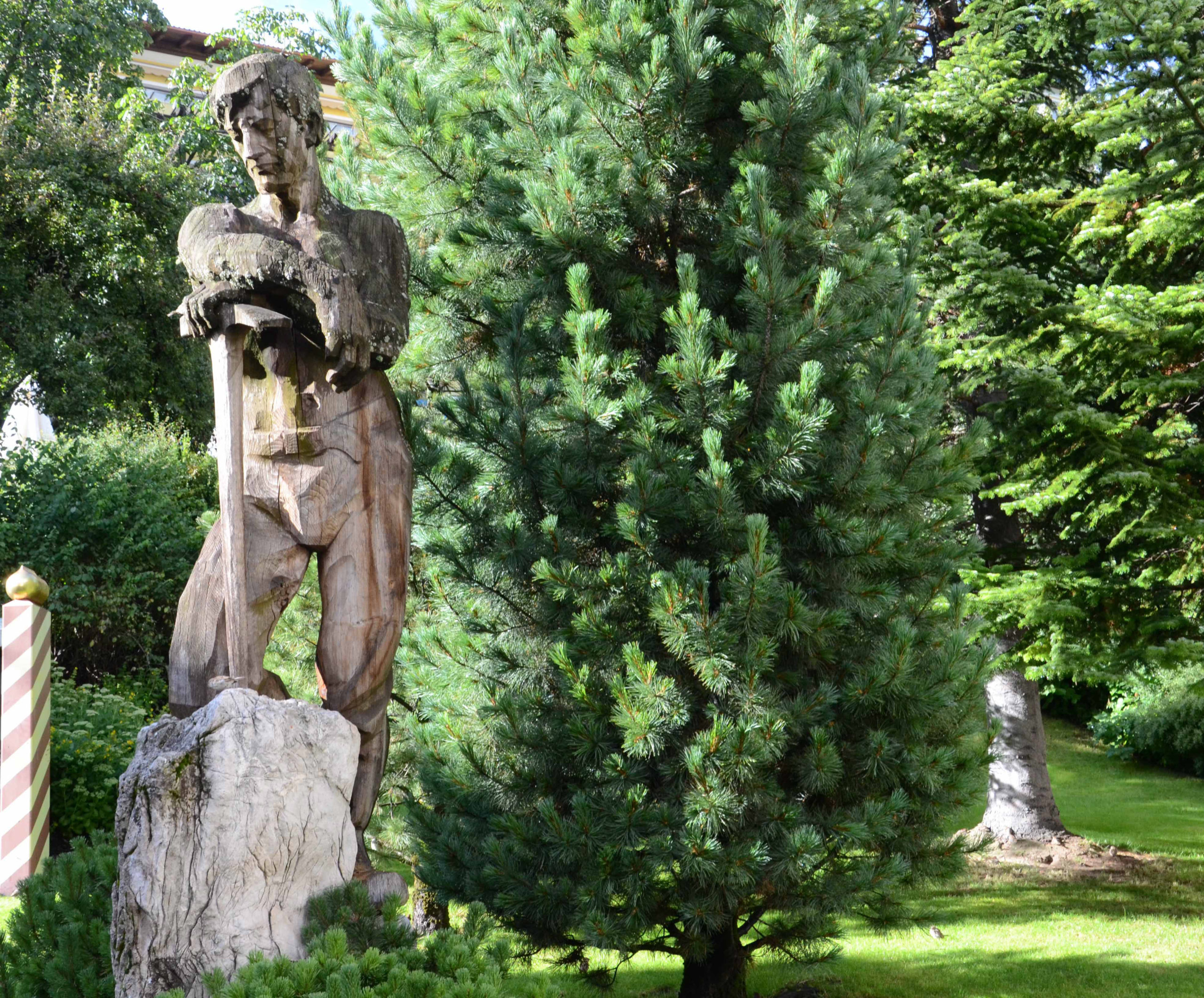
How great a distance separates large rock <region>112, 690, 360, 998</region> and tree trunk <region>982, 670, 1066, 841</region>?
313 inches

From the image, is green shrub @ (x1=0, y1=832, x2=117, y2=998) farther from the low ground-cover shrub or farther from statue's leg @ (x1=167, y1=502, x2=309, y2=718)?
statue's leg @ (x1=167, y1=502, x2=309, y2=718)

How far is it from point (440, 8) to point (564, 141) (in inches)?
64.6

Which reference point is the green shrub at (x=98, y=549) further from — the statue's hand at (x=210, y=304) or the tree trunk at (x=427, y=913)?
the statue's hand at (x=210, y=304)

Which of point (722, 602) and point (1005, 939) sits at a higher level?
point (722, 602)

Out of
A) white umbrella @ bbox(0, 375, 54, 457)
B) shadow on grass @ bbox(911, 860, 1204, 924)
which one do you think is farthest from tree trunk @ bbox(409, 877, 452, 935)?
white umbrella @ bbox(0, 375, 54, 457)

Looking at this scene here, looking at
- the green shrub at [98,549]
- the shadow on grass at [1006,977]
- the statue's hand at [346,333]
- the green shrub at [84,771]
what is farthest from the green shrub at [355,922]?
the green shrub at [98,549]

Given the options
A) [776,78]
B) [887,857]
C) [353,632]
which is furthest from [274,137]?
[887,857]

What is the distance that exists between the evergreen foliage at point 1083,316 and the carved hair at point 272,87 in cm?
527

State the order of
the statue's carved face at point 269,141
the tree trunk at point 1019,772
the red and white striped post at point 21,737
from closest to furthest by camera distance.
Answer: the statue's carved face at point 269,141, the red and white striped post at point 21,737, the tree trunk at point 1019,772

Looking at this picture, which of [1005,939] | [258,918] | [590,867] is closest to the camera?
[258,918]

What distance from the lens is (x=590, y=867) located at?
443 centimetres

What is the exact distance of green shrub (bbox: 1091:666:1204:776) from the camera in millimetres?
15641

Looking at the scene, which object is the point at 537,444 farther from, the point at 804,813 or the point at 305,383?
the point at 804,813

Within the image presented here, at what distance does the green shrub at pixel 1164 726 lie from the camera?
1564cm
